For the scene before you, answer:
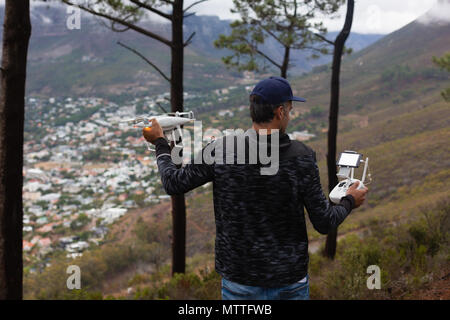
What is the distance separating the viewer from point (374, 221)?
11.7m

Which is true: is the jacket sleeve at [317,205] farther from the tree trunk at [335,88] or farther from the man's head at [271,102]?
the tree trunk at [335,88]

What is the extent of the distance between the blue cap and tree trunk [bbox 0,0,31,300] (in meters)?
2.63

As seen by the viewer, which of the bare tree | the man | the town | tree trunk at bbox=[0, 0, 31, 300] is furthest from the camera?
the town

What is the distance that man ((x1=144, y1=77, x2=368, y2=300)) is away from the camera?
5.28 ft

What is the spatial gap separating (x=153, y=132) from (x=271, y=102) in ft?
1.97

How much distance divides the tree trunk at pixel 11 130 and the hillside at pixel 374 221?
2.95 metres

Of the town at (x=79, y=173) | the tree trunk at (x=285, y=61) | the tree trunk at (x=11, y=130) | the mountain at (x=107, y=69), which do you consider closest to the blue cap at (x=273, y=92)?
the tree trunk at (x=11, y=130)

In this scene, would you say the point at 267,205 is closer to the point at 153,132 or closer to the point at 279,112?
the point at 279,112

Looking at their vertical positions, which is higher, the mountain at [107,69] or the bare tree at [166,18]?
the mountain at [107,69]

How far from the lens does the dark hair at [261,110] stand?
165cm

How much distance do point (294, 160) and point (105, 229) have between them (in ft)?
99.7

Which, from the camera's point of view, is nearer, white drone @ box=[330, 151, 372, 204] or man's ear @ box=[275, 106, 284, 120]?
man's ear @ box=[275, 106, 284, 120]

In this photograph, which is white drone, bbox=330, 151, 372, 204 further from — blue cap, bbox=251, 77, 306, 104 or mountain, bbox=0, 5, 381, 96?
mountain, bbox=0, 5, 381, 96

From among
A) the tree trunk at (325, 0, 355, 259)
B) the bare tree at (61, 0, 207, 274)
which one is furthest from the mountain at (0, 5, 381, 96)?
the bare tree at (61, 0, 207, 274)
